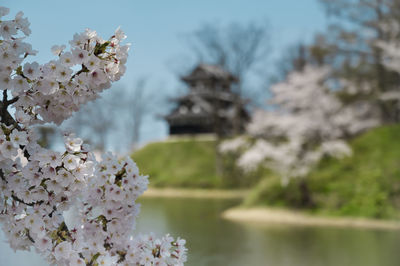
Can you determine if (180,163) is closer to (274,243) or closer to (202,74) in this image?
(202,74)

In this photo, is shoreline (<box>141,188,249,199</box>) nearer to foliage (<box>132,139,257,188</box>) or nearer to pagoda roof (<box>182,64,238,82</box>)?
foliage (<box>132,139,257,188</box>)

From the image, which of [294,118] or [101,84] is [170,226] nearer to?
[294,118]

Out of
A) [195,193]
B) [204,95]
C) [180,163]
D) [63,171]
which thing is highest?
[204,95]

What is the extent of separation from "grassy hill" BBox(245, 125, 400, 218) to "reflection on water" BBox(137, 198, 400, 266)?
1366mm

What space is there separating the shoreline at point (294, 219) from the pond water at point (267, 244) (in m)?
0.51

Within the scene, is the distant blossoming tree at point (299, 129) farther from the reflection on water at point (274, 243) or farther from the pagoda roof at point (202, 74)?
the pagoda roof at point (202, 74)

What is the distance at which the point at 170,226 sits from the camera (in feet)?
32.3

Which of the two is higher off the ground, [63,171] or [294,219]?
[63,171]

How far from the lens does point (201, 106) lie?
1097 inches

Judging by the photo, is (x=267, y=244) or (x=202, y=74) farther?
(x=202, y=74)

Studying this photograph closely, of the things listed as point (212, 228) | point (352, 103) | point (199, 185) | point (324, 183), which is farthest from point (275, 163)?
point (352, 103)

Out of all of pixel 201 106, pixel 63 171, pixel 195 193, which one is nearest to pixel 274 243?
pixel 63 171

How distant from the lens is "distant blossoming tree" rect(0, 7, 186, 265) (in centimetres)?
183

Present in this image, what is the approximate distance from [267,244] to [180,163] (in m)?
15.6
